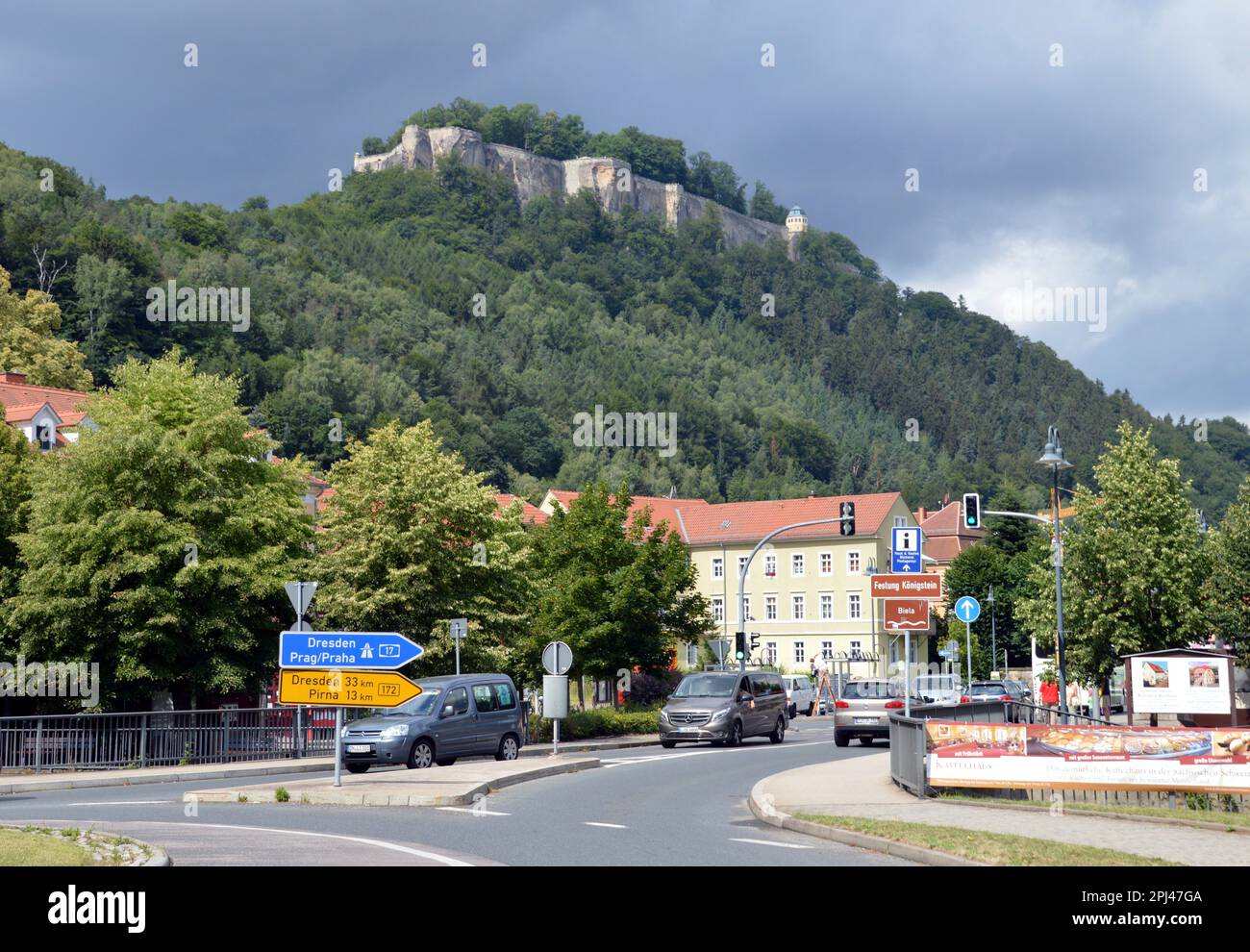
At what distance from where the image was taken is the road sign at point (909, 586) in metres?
21.5

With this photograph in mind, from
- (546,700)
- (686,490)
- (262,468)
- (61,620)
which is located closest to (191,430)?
(262,468)

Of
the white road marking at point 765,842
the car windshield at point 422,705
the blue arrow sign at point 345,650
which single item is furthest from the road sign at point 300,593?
the white road marking at point 765,842

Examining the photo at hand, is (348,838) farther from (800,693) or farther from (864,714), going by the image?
(800,693)

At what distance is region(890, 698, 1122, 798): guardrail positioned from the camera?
744 inches

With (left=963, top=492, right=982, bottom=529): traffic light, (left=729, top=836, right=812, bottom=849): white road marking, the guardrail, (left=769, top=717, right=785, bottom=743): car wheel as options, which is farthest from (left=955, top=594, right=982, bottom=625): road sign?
(left=729, top=836, right=812, bottom=849): white road marking

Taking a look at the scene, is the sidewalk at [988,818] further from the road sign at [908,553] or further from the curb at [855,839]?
the road sign at [908,553]

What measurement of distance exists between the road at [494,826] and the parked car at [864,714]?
1029 centimetres

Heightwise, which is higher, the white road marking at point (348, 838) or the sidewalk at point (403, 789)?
the white road marking at point (348, 838)

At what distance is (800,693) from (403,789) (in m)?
41.5

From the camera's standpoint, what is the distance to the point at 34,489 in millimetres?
32250

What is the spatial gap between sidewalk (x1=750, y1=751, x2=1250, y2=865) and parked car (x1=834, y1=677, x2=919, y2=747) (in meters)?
12.0

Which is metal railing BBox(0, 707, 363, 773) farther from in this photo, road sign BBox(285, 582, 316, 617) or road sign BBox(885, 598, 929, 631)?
road sign BBox(885, 598, 929, 631)

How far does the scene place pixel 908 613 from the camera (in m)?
21.5

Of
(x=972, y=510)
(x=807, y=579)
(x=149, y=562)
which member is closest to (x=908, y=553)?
(x=972, y=510)
